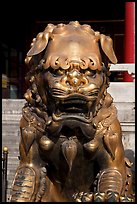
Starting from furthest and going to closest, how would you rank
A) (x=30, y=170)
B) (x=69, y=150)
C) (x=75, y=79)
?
1. (x=30, y=170)
2. (x=69, y=150)
3. (x=75, y=79)

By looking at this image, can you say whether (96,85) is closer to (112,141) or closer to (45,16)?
(112,141)

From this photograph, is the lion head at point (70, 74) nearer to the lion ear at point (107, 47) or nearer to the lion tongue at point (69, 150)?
the lion ear at point (107, 47)

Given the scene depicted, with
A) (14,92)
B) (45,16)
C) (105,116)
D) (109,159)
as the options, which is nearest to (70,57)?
(105,116)

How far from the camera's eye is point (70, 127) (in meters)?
3.06

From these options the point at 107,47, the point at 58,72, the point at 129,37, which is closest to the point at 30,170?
the point at 58,72

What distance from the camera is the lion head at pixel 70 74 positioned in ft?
9.73

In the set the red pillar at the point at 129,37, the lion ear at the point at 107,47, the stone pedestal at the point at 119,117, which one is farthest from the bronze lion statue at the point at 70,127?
the red pillar at the point at 129,37

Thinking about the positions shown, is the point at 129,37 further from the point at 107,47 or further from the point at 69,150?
the point at 69,150

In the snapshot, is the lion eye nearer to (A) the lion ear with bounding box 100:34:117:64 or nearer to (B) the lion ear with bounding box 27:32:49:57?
(B) the lion ear with bounding box 27:32:49:57

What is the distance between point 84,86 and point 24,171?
2.32ft

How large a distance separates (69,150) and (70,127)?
0.50 feet

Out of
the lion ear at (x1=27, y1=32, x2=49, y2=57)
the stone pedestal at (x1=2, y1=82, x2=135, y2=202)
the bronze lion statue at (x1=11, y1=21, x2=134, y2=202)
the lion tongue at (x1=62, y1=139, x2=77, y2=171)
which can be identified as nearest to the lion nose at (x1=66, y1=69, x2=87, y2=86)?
the bronze lion statue at (x1=11, y1=21, x2=134, y2=202)

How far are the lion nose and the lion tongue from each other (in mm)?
396

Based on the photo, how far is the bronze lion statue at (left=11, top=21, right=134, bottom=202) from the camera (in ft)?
9.87
